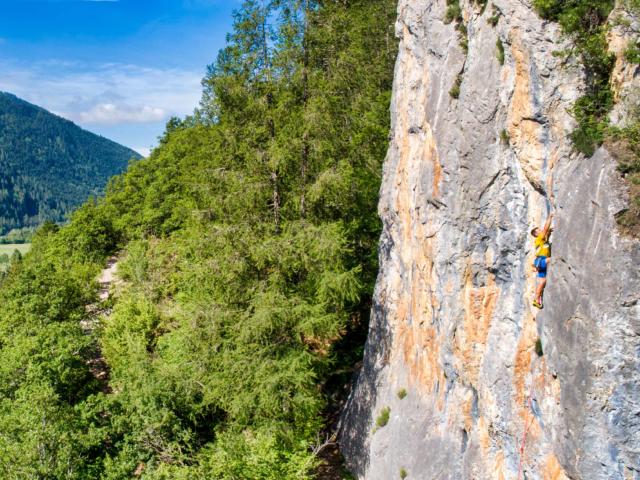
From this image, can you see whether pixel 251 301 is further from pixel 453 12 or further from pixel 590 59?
pixel 590 59

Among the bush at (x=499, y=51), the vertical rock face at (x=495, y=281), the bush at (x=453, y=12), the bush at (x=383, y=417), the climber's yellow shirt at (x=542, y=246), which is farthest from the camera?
the bush at (x=383, y=417)

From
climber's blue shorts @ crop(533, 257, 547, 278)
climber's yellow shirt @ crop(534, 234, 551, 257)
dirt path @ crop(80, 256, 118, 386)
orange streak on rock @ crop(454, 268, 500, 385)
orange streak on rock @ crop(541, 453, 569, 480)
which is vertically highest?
climber's yellow shirt @ crop(534, 234, 551, 257)

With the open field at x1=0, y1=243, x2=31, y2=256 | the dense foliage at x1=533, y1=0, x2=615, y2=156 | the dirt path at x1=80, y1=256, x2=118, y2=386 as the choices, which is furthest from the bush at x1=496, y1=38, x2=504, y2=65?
the open field at x1=0, y1=243, x2=31, y2=256

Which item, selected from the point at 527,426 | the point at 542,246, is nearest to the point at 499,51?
the point at 542,246

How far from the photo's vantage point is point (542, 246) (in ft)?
26.5

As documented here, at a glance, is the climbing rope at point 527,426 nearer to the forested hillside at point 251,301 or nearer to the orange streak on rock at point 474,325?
the orange streak on rock at point 474,325

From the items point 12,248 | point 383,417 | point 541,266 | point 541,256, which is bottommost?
point 12,248

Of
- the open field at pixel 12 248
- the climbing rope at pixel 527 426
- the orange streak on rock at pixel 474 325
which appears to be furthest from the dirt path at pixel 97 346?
the open field at pixel 12 248

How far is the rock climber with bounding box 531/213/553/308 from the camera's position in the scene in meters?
8.03

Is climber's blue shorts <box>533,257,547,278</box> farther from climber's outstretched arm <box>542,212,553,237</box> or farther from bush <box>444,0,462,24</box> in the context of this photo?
bush <box>444,0,462,24</box>

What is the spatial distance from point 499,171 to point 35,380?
16.2 m

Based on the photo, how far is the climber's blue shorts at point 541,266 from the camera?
8031mm

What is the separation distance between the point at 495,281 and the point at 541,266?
1.70 meters

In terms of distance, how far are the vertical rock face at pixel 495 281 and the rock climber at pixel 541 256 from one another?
30 centimetres
